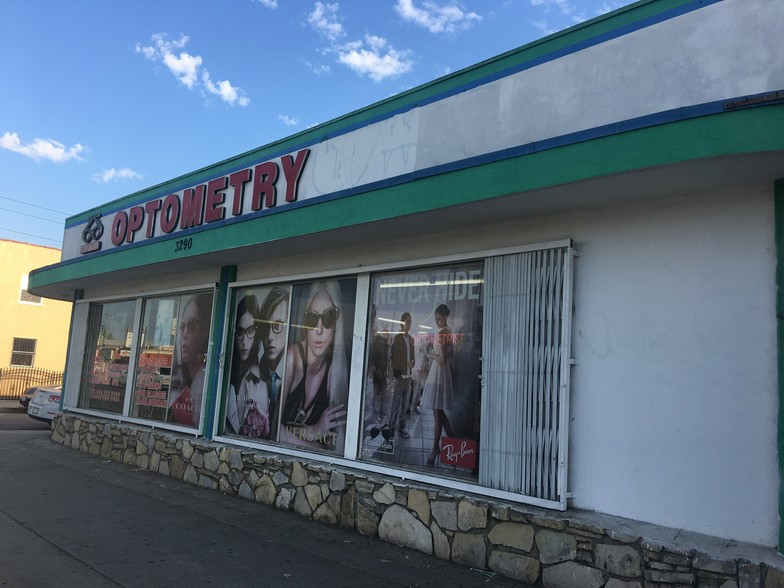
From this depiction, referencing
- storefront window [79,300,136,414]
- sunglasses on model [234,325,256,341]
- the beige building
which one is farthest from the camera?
the beige building

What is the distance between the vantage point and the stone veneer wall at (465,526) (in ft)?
13.9

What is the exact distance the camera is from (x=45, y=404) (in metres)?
15.3

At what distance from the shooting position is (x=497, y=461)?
558 centimetres

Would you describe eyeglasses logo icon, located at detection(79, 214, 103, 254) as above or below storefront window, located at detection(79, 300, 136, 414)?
above

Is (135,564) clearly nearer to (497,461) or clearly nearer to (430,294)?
(497,461)

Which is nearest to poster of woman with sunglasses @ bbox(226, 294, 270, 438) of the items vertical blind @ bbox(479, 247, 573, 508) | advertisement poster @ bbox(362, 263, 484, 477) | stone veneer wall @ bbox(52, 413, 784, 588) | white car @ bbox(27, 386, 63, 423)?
stone veneer wall @ bbox(52, 413, 784, 588)

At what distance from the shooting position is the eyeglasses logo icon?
1145 centimetres

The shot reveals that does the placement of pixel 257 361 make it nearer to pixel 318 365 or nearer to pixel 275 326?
pixel 275 326

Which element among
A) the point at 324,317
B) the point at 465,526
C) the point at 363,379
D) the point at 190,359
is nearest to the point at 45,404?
the point at 190,359

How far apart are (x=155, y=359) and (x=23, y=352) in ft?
60.0

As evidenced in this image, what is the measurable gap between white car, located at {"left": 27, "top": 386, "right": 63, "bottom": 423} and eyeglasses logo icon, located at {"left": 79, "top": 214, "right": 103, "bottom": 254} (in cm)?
543

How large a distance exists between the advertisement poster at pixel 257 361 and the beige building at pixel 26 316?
19.4 meters

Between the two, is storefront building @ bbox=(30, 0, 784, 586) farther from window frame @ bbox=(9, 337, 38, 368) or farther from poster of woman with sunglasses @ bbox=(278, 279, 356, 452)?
window frame @ bbox=(9, 337, 38, 368)

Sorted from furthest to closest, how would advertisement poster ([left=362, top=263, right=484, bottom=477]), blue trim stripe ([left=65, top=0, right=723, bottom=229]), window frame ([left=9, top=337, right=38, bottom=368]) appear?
window frame ([left=9, top=337, right=38, bottom=368])
advertisement poster ([left=362, top=263, right=484, bottom=477])
blue trim stripe ([left=65, top=0, right=723, bottom=229])
